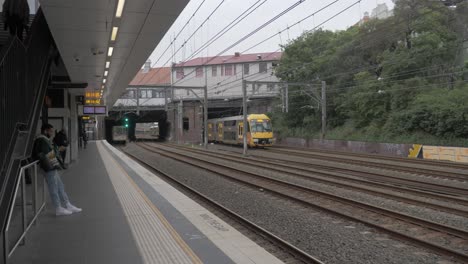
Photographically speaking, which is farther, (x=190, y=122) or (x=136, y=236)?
(x=190, y=122)

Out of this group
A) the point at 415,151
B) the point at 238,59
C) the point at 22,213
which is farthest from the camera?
the point at 238,59

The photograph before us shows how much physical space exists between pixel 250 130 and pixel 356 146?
9490 mm

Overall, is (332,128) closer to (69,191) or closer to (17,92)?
(69,191)

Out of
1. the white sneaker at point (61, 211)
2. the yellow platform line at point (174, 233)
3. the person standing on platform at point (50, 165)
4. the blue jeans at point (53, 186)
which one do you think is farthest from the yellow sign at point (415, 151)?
the blue jeans at point (53, 186)

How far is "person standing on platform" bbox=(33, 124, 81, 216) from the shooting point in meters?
6.92

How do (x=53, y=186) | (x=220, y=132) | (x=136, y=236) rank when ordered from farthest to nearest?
(x=220, y=132), (x=53, y=186), (x=136, y=236)

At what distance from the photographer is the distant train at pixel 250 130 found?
3769cm

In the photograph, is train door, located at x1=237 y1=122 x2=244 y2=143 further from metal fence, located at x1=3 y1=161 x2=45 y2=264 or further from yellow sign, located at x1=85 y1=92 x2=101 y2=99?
metal fence, located at x1=3 y1=161 x2=45 y2=264

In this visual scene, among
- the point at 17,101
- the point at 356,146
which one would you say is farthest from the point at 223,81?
the point at 17,101

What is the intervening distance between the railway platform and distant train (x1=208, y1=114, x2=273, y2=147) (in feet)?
93.2

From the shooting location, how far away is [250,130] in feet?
124

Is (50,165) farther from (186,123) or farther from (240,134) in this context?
(186,123)

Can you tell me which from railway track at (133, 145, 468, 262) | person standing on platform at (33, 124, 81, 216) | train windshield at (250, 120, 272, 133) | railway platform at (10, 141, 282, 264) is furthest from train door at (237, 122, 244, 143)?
person standing on platform at (33, 124, 81, 216)

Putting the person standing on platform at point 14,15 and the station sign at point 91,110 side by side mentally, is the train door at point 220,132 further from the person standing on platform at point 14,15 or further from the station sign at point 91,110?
the person standing on platform at point 14,15
